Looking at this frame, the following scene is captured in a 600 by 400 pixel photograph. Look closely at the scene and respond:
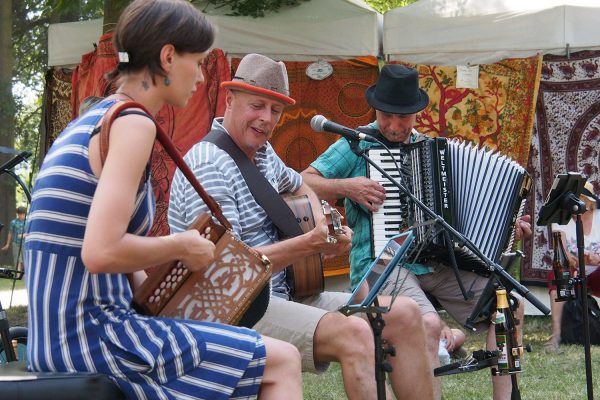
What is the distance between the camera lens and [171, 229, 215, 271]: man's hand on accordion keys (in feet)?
7.91

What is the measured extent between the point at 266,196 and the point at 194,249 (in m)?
1.26

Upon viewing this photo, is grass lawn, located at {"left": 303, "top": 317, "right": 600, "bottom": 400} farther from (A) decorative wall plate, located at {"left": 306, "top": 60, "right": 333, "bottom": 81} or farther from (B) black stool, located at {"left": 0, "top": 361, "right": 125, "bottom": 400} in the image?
(B) black stool, located at {"left": 0, "top": 361, "right": 125, "bottom": 400}

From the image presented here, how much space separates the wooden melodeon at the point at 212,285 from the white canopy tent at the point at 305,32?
5378 millimetres

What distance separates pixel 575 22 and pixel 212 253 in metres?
5.82

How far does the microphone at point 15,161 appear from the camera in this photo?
4410mm

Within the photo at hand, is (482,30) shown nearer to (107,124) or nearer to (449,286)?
(449,286)

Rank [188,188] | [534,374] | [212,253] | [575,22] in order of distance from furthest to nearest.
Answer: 1. [575,22]
2. [534,374]
3. [188,188]
4. [212,253]

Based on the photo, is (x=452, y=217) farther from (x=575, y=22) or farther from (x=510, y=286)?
(x=575, y=22)

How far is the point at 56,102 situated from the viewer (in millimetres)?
9477

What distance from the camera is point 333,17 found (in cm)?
796

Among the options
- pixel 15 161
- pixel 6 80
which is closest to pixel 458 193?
pixel 15 161

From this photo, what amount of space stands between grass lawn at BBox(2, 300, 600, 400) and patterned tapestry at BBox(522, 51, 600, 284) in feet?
5.22

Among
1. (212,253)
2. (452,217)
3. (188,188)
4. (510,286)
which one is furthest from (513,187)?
(212,253)

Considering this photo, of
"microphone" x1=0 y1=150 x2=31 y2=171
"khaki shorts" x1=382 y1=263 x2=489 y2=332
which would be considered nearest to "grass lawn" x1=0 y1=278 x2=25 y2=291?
"microphone" x1=0 y1=150 x2=31 y2=171
